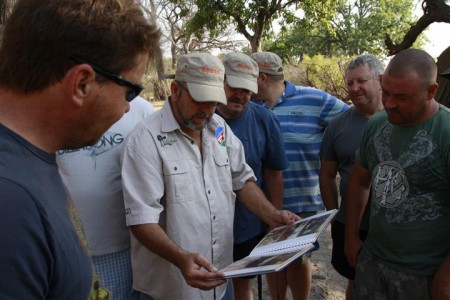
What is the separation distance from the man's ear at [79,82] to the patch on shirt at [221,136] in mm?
1396

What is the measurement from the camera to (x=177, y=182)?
208 cm

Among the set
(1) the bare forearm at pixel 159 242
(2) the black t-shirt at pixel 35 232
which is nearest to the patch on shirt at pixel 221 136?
(1) the bare forearm at pixel 159 242

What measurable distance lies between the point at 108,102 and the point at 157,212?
1.02m

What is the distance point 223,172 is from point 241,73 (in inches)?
35.1

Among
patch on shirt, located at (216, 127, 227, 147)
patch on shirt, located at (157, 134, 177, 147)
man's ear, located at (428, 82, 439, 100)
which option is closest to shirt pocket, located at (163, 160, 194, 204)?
patch on shirt, located at (157, 134, 177, 147)

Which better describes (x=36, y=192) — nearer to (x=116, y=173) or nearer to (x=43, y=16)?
(x=43, y=16)

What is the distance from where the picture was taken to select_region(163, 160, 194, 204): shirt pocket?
207cm

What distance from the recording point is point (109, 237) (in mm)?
2213

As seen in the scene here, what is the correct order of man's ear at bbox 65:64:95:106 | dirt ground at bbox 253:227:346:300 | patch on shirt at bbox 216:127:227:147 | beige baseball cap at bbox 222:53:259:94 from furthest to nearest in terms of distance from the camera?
dirt ground at bbox 253:227:346:300 < beige baseball cap at bbox 222:53:259:94 < patch on shirt at bbox 216:127:227:147 < man's ear at bbox 65:64:95:106

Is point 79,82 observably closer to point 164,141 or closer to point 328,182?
point 164,141

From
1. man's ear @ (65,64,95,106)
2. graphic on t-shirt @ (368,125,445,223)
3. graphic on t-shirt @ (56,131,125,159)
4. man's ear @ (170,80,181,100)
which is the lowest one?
graphic on t-shirt @ (368,125,445,223)

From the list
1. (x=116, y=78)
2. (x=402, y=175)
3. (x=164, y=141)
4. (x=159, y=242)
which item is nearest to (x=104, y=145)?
(x=164, y=141)

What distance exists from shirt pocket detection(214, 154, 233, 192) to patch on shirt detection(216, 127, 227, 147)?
9cm

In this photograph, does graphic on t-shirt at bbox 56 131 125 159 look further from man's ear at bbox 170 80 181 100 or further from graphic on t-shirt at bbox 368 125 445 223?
graphic on t-shirt at bbox 368 125 445 223
